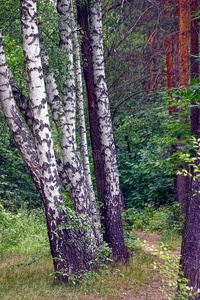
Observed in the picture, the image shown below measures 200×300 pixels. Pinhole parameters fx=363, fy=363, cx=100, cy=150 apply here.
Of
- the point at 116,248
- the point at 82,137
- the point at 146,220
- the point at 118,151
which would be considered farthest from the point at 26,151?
the point at 118,151

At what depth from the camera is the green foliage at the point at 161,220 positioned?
1436 cm

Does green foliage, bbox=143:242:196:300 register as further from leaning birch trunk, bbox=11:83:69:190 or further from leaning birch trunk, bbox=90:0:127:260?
leaning birch trunk, bbox=90:0:127:260

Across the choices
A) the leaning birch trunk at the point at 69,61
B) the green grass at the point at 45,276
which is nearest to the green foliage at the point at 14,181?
the green grass at the point at 45,276

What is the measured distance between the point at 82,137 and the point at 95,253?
2919 millimetres

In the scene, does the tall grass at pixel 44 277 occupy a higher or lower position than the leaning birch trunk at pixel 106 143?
lower

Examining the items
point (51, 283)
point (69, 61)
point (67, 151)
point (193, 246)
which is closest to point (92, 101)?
point (69, 61)

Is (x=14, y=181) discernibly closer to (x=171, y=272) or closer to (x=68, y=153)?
(x=68, y=153)

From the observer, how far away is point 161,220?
1566 centimetres

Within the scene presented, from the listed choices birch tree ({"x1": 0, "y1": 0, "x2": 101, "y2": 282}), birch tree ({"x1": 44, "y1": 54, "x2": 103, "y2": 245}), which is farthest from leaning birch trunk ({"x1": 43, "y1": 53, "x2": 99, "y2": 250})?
birch tree ({"x1": 0, "y1": 0, "x2": 101, "y2": 282})

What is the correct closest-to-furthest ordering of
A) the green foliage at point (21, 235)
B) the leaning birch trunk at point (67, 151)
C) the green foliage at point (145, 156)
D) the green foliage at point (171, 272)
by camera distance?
the green foliage at point (171, 272) → the leaning birch trunk at point (67, 151) → the green foliage at point (21, 235) → the green foliage at point (145, 156)

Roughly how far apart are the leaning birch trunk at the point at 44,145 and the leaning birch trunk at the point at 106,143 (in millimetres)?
2363

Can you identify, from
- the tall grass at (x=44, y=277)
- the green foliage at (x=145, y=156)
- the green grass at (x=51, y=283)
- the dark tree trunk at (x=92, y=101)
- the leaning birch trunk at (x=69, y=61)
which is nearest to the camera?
the green grass at (x=51, y=283)

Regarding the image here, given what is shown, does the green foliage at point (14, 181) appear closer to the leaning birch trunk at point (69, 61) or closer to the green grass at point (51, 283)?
the green grass at point (51, 283)

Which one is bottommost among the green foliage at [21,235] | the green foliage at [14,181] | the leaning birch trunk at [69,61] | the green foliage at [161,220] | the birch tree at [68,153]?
the green foliage at [161,220]
